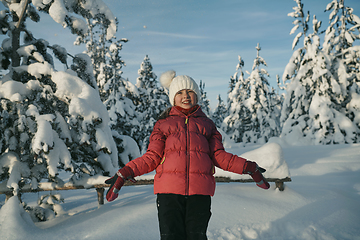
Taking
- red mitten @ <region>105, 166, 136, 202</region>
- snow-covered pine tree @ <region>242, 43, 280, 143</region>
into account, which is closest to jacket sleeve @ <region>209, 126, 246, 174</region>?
red mitten @ <region>105, 166, 136, 202</region>

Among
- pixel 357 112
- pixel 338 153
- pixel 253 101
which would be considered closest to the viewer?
pixel 338 153

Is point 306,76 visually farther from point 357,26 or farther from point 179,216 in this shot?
point 179,216

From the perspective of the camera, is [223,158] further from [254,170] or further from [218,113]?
[218,113]

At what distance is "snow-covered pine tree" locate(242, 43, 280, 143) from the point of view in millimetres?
27844

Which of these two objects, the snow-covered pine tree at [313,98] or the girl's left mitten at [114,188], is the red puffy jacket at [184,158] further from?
the snow-covered pine tree at [313,98]

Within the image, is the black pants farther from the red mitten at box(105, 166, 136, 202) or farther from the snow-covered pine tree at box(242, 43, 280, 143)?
the snow-covered pine tree at box(242, 43, 280, 143)

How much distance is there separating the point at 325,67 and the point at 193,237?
17.2 metres

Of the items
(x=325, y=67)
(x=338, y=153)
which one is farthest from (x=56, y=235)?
(x=325, y=67)

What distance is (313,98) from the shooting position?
16656mm

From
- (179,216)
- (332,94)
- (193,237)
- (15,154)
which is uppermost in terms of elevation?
(332,94)

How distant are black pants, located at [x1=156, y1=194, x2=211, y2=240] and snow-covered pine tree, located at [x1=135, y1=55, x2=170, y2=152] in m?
19.7

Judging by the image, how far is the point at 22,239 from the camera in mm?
3494

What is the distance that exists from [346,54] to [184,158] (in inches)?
727

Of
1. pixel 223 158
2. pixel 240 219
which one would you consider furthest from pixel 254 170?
pixel 240 219
